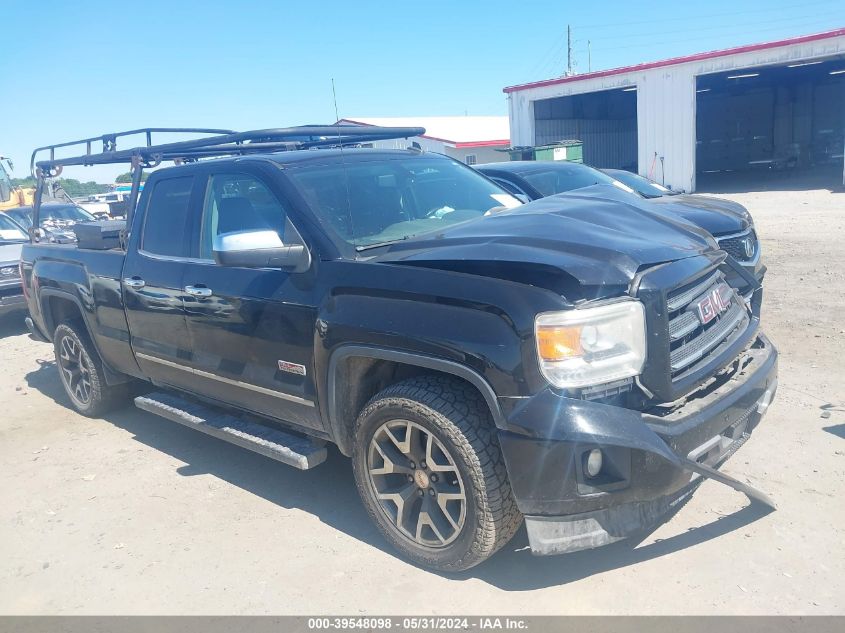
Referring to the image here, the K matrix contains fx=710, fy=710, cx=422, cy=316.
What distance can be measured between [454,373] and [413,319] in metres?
0.31

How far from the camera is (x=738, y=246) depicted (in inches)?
230

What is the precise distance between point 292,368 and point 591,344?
164 centimetres

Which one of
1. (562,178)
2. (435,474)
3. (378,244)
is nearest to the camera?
(435,474)

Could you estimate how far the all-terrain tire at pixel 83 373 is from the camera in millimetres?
5707

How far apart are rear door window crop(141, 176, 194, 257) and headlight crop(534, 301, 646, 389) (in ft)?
8.68

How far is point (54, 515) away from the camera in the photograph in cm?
437

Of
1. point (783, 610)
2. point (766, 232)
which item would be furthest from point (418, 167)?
point (766, 232)

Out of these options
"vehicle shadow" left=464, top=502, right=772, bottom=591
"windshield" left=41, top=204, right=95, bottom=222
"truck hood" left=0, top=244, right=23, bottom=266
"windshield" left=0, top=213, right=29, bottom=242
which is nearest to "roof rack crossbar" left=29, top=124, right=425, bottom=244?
"vehicle shadow" left=464, top=502, right=772, bottom=591

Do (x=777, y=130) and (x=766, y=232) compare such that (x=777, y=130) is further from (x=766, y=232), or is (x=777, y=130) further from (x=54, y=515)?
(x=54, y=515)

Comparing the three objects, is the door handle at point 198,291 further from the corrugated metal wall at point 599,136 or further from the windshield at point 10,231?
the corrugated metal wall at point 599,136

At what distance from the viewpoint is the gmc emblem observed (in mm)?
3221

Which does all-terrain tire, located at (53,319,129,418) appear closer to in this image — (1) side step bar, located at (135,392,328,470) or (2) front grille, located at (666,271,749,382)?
(1) side step bar, located at (135,392,328,470)

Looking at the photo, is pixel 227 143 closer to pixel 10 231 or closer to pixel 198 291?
pixel 198 291
